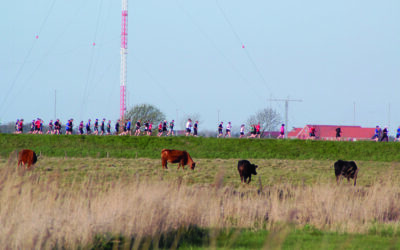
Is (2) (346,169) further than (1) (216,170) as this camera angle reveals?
No

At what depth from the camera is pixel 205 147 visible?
176 ft

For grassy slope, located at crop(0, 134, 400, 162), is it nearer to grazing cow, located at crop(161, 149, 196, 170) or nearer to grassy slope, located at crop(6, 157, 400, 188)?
grassy slope, located at crop(6, 157, 400, 188)

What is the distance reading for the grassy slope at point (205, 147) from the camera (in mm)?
49875

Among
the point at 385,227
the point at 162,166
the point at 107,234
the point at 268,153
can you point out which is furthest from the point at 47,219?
the point at 268,153

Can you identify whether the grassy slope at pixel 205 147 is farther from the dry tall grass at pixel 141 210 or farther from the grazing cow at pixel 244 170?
the dry tall grass at pixel 141 210

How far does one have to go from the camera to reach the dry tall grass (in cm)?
999

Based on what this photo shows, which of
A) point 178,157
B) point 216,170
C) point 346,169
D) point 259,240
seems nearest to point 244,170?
point 346,169

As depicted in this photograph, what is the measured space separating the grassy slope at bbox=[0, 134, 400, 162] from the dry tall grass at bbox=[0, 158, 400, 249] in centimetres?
3124

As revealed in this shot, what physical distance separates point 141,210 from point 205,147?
4121 centimetres

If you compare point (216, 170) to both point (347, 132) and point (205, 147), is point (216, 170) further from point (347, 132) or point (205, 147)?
point (347, 132)

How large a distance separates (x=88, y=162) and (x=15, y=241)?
2884 centimetres

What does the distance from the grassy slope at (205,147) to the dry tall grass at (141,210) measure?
31240mm

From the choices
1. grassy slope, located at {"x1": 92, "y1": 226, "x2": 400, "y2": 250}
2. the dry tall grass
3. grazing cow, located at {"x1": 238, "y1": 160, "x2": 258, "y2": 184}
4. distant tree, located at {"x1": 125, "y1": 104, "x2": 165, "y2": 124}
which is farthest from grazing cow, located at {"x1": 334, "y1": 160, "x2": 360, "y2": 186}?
distant tree, located at {"x1": 125, "y1": 104, "x2": 165, "y2": 124}

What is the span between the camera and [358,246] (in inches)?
522
